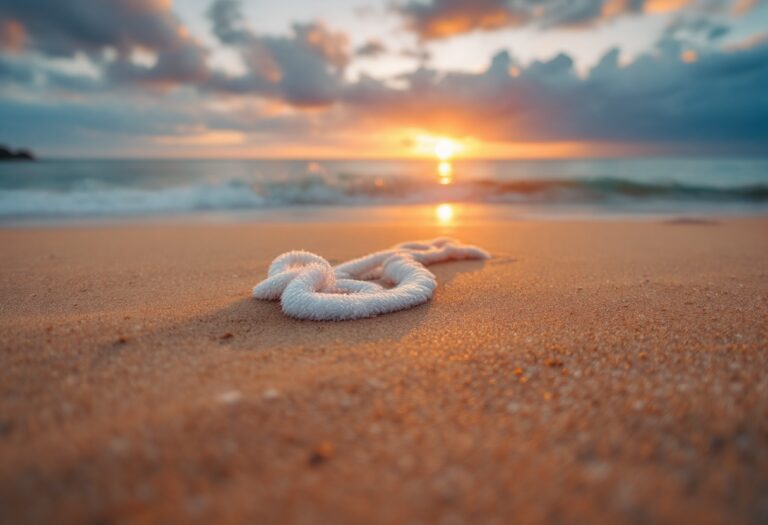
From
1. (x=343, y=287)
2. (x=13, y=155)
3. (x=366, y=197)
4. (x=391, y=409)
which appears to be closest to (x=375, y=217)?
(x=366, y=197)

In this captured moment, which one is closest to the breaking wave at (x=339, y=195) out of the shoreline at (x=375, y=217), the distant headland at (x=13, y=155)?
the shoreline at (x=375, y=217)

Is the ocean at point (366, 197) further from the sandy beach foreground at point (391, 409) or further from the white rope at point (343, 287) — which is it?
the sandy beach foreground at point (391, 409)

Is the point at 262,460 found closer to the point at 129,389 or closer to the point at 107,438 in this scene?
the point at 107,438

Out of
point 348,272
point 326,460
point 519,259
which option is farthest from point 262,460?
point 519,259

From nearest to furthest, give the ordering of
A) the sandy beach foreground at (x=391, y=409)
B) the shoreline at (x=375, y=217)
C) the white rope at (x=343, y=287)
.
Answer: the sandy beach foreground at (x=391, y=409), the white rope at (x=343, y=287), the shoreline at (x=375, y=217)

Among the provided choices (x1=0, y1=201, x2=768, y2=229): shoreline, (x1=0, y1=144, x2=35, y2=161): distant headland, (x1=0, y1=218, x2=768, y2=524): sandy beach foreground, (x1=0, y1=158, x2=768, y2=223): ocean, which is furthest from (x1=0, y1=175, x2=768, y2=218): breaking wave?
(x1=0, y1=144, x2=35, y2=161): distant headland

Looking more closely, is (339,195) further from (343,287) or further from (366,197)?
(343,287)
